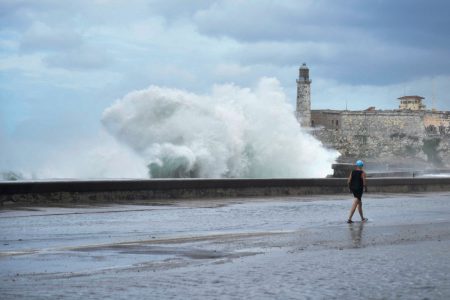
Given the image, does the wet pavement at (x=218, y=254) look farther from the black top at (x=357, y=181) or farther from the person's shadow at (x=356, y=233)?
the black top at (x=357, y=181)

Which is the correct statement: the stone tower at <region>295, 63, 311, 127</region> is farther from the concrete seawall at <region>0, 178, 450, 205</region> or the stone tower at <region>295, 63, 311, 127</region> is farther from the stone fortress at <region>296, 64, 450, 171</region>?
the concrete seawall at <region>0, 178, 450, 205</region>


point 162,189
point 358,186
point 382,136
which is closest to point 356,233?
point 358,186

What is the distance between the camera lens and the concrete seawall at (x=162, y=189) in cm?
1734

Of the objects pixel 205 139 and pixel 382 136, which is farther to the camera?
pixel 382 136

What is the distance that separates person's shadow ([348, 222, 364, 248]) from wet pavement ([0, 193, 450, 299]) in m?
0.01

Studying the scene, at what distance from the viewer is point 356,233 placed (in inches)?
487

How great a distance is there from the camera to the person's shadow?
1080cm

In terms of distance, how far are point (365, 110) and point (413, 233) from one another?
13197cm

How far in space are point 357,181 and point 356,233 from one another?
2967 millimetres

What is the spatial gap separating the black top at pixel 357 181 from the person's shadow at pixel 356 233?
97 centimetres

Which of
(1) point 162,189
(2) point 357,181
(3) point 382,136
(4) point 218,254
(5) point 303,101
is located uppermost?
(5) point 303,101

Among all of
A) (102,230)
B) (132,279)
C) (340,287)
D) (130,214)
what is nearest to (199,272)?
(132,279)

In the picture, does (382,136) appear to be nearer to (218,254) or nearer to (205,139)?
(205,139)

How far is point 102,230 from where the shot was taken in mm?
12195
